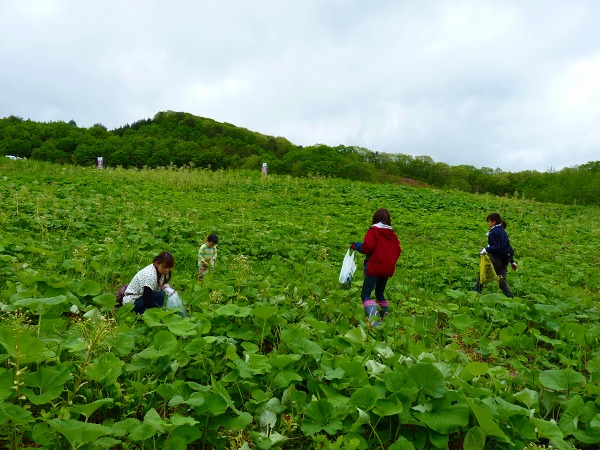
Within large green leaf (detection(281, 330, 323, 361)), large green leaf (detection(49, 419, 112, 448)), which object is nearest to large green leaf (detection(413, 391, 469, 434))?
large green leaf (detection(281, 330, 323, 361))

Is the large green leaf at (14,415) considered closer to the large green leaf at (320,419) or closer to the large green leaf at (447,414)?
the large green leaf at (320,419)

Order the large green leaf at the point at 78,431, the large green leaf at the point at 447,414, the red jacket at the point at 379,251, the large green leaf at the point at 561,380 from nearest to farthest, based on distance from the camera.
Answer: the large green leaf at the point at 78,431, the large green leaf at the point at 447,414, the large green leaf at the point at 561,380, the red jacket at the point at 379,251

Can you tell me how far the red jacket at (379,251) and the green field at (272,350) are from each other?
56 cm

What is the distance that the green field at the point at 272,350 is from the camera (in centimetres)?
201

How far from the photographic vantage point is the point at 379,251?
16.8ft

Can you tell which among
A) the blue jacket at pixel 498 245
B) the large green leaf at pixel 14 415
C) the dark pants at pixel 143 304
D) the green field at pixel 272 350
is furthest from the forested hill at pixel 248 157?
the large green leaf at pixel 14 415

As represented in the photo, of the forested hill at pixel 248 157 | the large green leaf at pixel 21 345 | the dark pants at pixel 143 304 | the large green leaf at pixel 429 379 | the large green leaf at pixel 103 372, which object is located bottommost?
the dark pants at pixel 143 304

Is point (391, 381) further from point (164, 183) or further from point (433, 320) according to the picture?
point (164, 183)

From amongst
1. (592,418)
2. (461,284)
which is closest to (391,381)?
(592,418)

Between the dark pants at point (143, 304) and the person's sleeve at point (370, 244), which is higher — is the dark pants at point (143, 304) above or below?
below

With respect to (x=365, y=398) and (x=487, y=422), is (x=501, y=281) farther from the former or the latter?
(x=365, y=398)

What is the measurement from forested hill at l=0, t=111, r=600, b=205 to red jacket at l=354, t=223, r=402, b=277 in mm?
14995

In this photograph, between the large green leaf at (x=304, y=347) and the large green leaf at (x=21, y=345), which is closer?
the large green leaf at (x=21, y=345)

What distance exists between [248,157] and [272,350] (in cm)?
5682
